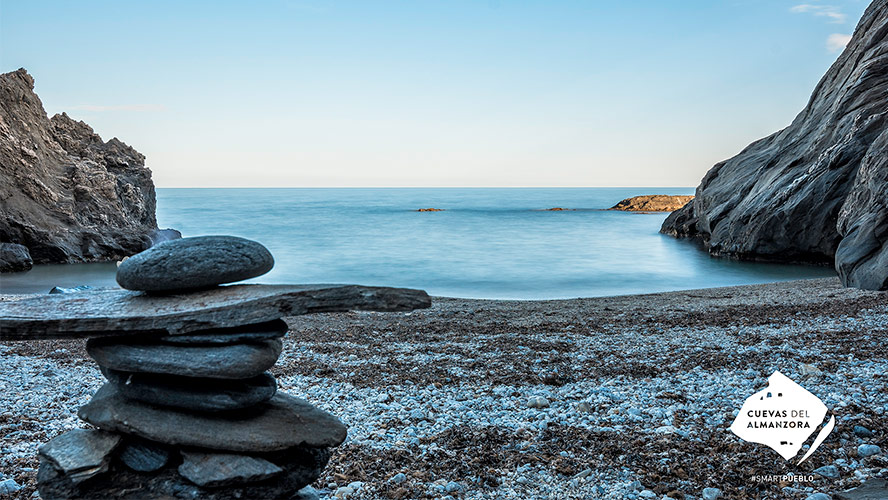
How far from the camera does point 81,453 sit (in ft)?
12.7

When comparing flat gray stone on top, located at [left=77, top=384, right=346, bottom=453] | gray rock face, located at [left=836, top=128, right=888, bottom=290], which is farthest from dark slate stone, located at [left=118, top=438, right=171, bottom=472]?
gray rock face, located at [left=836, top=128, right=888, bottom=290]

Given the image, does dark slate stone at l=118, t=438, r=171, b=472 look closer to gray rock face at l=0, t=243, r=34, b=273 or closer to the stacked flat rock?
the stacked flat rock

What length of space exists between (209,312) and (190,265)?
410 mm

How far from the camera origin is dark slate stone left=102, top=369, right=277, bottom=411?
389 centimetres

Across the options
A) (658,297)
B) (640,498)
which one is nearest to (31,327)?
(640,498)

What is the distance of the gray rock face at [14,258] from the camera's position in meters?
21.8

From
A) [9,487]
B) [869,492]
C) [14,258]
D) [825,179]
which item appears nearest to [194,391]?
[9,487]

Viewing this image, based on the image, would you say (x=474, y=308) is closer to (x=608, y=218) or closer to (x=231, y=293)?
(x=231, y=293)

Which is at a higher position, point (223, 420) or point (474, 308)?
point (223, 420)

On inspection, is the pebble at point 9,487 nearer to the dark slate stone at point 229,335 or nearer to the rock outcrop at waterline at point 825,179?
the dark slate stone at point 229,335

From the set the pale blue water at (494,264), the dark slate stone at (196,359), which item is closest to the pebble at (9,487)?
the dark slate stone at (196,359)

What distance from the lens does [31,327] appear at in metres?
3.65

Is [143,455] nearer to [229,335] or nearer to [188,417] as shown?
[188,417]

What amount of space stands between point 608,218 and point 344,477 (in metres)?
57.3
